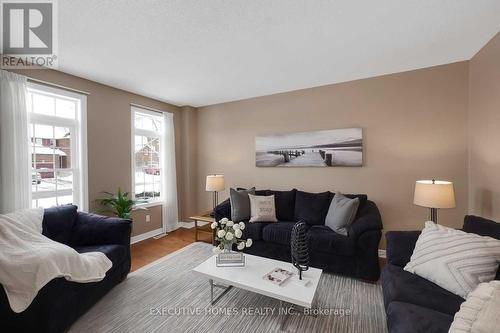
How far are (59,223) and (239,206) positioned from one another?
85.5 inches

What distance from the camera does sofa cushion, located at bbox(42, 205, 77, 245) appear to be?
7.73 feet

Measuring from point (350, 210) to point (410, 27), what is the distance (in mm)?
1984

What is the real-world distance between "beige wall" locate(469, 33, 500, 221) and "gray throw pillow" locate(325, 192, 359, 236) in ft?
4.24

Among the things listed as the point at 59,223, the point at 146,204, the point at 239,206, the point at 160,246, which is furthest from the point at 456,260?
the point at 146,204

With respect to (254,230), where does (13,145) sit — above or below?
above

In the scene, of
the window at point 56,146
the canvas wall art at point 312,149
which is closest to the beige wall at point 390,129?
the canvas wall art at point 312,149

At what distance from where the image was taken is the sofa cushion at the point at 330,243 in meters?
2.59

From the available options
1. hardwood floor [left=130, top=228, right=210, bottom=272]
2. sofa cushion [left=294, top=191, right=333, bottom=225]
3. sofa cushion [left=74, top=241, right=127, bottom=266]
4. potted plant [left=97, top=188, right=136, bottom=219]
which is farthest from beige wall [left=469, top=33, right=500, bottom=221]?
potted plant [left=97, top=188, right=136, bottom=219]

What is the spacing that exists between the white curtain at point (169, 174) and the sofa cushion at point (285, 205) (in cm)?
219

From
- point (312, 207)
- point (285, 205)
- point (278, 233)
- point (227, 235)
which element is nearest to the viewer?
point (227, 235)

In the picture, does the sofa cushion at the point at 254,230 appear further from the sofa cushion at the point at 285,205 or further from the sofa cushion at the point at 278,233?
the sofa cushion at the point at 285,205

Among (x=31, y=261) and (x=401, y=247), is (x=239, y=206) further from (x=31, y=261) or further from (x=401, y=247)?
(x=31, y=261)

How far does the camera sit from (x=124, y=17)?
1.91m

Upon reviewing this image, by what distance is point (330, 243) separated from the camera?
105 inches
